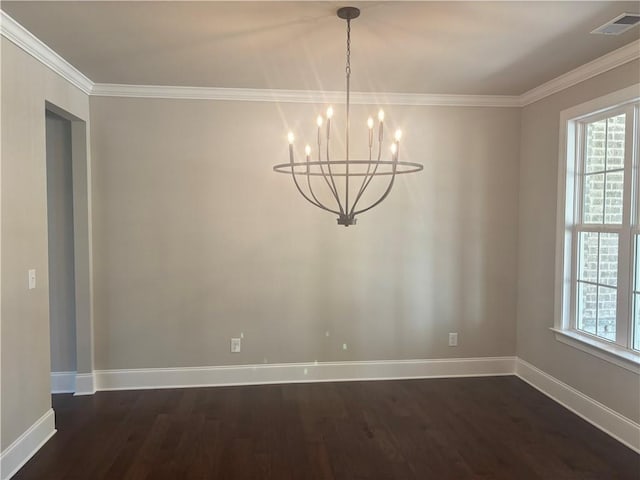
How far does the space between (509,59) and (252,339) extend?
297 cm

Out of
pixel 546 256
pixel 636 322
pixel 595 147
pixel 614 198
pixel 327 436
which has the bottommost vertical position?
pixel 327 436

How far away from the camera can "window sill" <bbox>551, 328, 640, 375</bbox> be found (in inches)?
114

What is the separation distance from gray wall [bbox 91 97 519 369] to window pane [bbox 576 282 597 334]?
0.75 m

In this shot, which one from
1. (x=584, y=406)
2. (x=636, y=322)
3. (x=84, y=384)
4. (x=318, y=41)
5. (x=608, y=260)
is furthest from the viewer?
(x=84, y=384)

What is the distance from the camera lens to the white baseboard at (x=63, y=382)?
3799 millimetres

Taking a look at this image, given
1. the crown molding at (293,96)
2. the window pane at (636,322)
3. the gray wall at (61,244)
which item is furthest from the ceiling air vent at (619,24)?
the gray wall at (61,244)

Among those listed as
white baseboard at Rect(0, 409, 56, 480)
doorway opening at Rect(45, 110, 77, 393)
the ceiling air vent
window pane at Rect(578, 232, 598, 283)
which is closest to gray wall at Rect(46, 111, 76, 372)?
doorway opening at Rect(45, 110, 77, 393)

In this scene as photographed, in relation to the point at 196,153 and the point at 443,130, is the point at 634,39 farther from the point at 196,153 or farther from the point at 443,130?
the point at 196,153

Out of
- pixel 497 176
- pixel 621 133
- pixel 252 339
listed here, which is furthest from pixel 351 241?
pixel 621 133

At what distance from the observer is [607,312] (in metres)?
3.24

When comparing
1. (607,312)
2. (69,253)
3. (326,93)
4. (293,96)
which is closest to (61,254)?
→ (69,253)

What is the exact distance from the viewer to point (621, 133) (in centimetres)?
310

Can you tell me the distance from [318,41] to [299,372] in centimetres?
270

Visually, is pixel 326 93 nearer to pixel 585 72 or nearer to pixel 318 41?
pixel 318 41
